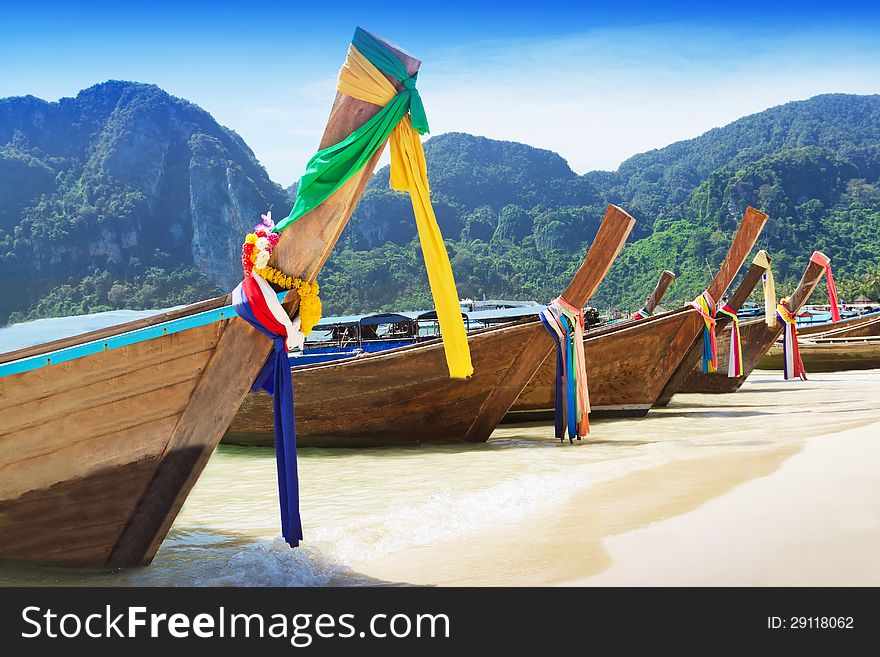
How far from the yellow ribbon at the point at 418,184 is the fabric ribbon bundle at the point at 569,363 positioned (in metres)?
3.60

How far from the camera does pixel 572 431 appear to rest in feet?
25.5

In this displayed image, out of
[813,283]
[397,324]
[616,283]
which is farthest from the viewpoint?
[616,283]

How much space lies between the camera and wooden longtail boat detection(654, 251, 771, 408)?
1102cm

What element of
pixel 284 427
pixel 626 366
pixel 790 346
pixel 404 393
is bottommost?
pixel 790 346

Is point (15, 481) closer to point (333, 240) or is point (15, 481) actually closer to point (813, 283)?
point (333, 240)

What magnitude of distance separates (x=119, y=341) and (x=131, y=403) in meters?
0.28

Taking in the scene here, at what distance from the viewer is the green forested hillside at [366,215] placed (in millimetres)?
67625

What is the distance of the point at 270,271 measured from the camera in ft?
11.2

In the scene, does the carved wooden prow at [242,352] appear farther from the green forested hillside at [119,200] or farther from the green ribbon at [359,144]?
the green forested hillside at [119,200]

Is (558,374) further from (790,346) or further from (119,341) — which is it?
(790,346)

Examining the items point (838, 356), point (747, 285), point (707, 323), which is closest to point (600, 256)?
point (707, 323)
